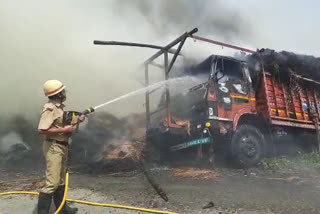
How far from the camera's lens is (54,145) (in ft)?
15.5

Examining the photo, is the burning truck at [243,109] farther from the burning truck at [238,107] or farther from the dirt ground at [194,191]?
the dirt ground at [194,191]

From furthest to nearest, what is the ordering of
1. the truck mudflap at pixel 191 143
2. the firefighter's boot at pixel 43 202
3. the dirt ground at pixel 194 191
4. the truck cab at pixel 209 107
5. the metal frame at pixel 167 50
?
the metal frame at pixel 167 50 < the truck cab at pixel 209 107 < the truck mudflap at pixel 191 143 < the dirt ground at pixel 194 191 < the firefighter's boot at pixel 43 202

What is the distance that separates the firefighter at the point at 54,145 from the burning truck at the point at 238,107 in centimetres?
387

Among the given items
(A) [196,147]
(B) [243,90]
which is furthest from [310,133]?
(A) [196,147]

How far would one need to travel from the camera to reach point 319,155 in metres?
9.34

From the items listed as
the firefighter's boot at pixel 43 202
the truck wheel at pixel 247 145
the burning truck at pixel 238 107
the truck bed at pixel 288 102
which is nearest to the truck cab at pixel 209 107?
the burning truck at pixel 238 107

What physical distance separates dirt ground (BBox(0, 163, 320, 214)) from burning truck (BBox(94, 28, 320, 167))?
749 mm

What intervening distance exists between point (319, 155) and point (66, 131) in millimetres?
6660

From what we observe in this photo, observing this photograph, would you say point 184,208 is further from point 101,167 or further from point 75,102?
point 75,102

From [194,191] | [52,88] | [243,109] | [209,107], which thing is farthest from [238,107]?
[52,88]

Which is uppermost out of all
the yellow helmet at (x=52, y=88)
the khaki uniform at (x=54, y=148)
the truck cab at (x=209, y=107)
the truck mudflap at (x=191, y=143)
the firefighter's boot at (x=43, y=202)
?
→ the truck cab at (x=209, y=107)

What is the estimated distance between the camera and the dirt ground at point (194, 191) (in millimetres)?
5238

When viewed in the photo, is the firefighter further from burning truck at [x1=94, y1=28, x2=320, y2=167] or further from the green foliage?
the green foliage

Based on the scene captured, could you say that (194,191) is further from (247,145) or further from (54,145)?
(247,145)
